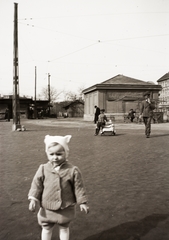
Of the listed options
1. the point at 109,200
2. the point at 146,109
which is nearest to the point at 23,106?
the point at 146,109

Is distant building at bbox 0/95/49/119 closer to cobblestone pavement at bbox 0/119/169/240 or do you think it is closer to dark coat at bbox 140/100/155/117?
dark coat at bbox 140/100/155/117

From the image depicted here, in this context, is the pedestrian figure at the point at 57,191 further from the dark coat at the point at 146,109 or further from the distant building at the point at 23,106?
the distant building at the point at 23,106

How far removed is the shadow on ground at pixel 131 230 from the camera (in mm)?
3207

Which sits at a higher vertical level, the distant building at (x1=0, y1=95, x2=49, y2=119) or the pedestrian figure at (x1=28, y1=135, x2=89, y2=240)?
the distant building at (x1=0, y1=95, x2=49, y2=119)

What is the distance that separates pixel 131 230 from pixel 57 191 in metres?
1.01

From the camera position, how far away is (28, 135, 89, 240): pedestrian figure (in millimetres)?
2986

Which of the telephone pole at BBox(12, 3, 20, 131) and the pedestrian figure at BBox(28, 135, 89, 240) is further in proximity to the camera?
the telephone pole at BBox(12, 3, 20, 131)

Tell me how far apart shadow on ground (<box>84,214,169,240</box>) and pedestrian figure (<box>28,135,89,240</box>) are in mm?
434

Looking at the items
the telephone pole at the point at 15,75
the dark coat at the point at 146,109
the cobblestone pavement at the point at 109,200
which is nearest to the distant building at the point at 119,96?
the telephone pole at the point at 15,75

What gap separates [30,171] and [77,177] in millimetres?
3581

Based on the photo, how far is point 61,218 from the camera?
9.78 feet

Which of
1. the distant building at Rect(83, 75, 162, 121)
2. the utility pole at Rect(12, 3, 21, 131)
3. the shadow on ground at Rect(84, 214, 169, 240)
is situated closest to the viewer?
the shadow on ground at Rect(84, 214, 169, 240)

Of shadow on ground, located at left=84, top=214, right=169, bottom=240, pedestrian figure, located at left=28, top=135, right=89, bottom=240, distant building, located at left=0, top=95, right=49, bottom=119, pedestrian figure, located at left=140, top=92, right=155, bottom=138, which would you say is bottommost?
shadow on ground, located at left=84, top=214, right=169, bottom=240

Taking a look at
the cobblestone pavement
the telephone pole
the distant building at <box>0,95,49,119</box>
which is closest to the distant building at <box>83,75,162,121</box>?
the telephone pole
